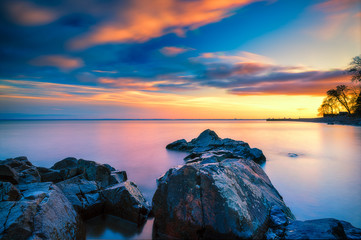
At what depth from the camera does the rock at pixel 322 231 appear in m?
3.08

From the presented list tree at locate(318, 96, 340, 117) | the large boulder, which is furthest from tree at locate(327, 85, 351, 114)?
the large boulder

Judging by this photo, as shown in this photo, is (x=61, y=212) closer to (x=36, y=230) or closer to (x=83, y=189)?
(x=36, y=230)

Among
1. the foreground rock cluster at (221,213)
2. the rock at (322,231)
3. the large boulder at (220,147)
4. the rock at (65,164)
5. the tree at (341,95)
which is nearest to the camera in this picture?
the rock at (322,231)

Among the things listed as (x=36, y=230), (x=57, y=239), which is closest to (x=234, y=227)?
(x=57, y=239)

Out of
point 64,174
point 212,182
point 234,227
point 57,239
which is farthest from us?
point 64,174

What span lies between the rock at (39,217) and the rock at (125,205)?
100 centimetres

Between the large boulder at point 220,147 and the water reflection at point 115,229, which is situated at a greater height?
the large boulder at point 220,147

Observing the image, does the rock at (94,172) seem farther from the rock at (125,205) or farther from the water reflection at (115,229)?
the water reflection at (115,229)

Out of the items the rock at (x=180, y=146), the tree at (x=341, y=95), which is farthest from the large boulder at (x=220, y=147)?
the tree at (x=341, y=95)

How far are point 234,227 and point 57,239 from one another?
2824 millimetres

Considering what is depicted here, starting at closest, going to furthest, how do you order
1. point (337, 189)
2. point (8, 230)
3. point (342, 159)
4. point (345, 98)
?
point (8, 230) < point (337, 189) < point (342, 159) < point (345, 98)

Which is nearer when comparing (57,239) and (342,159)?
(57,239)

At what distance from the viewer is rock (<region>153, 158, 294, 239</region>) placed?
11.3ft

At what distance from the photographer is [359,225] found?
5082mm
